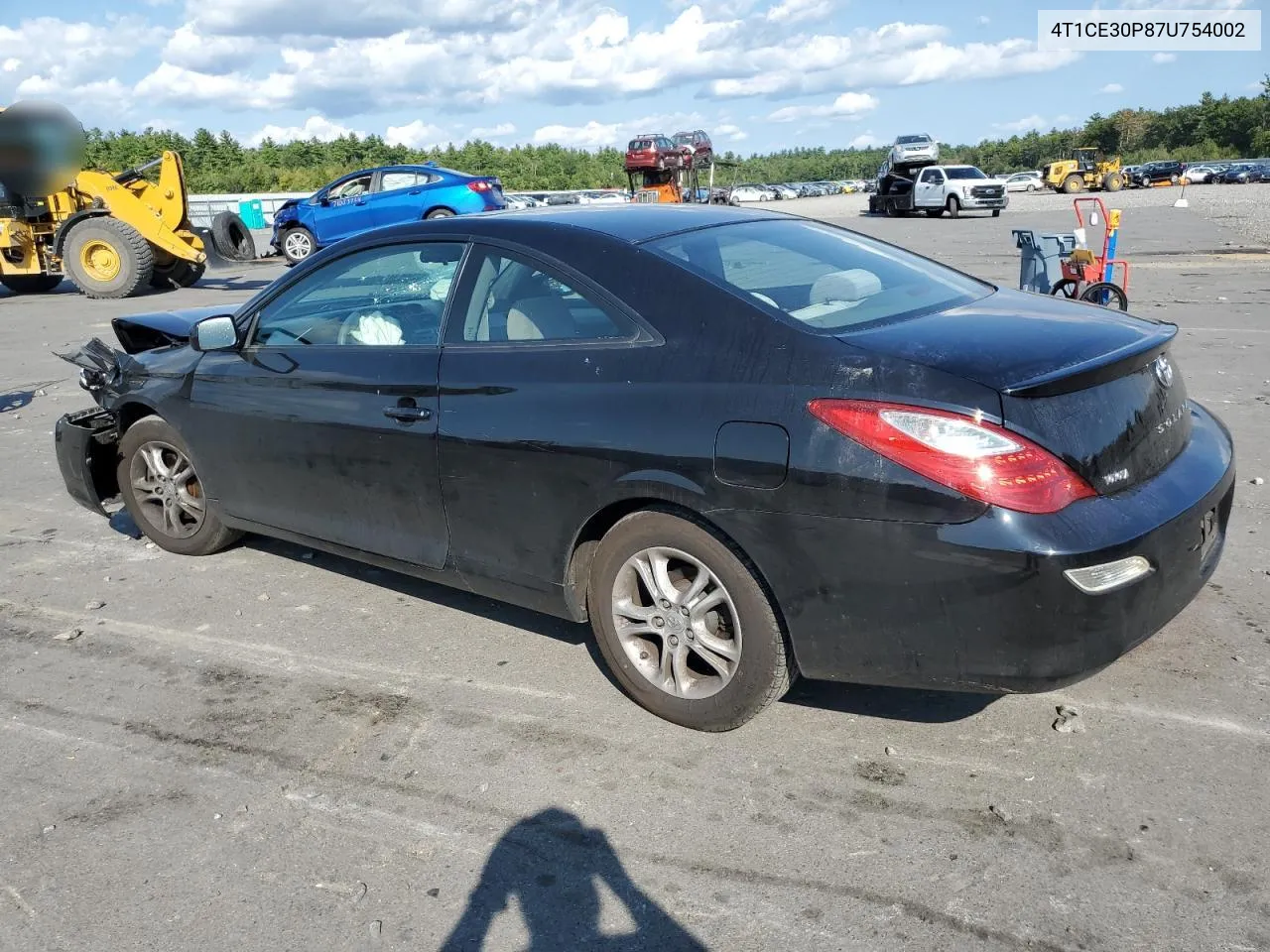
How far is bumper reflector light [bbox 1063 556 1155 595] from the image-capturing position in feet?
8.84

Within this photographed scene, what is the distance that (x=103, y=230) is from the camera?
16.5m

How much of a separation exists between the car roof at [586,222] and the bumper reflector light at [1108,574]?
68.9 inches

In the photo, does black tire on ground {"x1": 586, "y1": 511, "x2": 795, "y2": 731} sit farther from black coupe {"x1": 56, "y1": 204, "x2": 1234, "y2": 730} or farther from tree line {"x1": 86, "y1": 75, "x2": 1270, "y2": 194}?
tree line {"x1": 86, "y1": 75, "x2": 1270, "y2": 194}

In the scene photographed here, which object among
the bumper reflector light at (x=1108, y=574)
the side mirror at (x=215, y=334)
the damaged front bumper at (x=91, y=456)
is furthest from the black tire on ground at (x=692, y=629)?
the damaged front bumper at (x=91, y=456)

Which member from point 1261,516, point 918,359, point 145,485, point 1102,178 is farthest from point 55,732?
point 1102,178

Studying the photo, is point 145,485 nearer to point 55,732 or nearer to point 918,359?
point 55,732

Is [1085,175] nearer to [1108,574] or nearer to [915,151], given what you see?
[915,151]

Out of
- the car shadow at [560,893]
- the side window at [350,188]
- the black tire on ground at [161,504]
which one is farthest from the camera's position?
the side window at [350,188]

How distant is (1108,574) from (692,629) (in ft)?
3.89

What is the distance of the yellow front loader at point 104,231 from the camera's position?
54.4 feet

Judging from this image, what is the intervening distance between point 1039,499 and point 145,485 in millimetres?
4230

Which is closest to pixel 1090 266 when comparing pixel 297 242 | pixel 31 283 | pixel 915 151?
pixel 297 242

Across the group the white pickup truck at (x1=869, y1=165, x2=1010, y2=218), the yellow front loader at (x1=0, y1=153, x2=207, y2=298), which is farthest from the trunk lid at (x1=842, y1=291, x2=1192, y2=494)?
the white pickup truck at (x1=869, y1=165, x2=1010, y2=218)

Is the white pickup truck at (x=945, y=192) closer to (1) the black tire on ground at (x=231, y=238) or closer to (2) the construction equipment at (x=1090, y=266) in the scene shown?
(1) the black tire on ground at (x=231, y=238)
